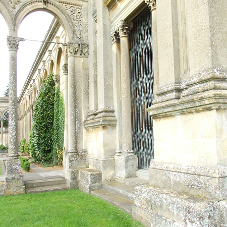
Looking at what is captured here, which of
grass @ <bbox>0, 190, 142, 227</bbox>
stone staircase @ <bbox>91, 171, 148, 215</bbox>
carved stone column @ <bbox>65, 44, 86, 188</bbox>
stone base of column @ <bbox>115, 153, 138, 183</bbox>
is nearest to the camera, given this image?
grass @ <bbox>0, 190, 142, 227</bbox>

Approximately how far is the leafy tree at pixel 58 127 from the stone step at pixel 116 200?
280 inches

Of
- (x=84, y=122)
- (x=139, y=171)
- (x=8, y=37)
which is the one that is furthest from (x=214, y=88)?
(x=8, y=37)

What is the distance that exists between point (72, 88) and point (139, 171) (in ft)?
11.6

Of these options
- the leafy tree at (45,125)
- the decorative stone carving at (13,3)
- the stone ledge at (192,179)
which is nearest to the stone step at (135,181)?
the stone ledge at (192,179)

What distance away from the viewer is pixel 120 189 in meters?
5.86

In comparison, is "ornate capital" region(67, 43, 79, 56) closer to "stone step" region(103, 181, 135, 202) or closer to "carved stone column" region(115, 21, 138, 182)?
"carved stone column" region(115, 21, 138, 182)

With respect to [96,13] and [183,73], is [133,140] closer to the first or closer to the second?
[183,73]

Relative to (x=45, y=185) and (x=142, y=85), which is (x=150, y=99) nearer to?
(x=142, y=85)

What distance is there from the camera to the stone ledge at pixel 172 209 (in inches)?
126

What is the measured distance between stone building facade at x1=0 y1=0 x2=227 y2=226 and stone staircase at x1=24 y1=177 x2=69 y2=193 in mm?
268

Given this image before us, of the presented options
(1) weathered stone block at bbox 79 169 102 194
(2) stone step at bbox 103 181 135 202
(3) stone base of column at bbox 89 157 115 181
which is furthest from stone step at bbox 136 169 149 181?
(1) weathered stone block at bbox 79 169 102 194

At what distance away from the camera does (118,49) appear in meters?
7.52

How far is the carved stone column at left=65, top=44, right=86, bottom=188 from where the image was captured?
8.27 metres

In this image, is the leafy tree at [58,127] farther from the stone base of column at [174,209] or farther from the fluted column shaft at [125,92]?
the stone base of column at [174,209]
